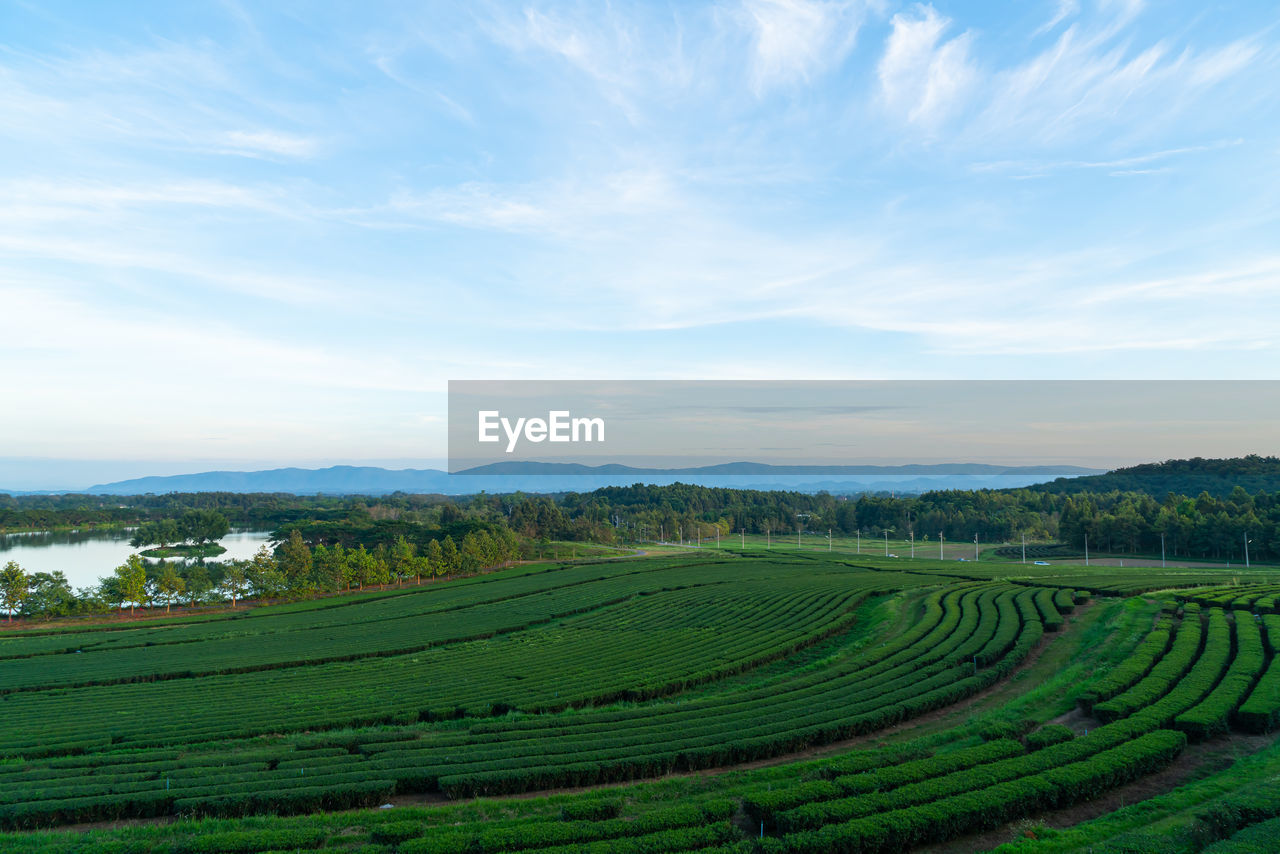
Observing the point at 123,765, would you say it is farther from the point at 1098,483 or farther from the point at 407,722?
the point at 1098,483

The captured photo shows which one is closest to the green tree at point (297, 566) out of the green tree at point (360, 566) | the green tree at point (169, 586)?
the green tree at point (360, 566)

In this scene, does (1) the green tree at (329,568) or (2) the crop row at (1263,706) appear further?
(1) the green tree at (329,568)

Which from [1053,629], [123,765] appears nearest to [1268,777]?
[1053,629]

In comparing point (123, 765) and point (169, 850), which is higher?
point (169, 850)

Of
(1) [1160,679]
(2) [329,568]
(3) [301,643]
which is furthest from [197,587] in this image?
(1) [1160,679]

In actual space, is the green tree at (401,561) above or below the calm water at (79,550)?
above

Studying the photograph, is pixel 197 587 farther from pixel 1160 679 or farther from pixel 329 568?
pixel 1160 679

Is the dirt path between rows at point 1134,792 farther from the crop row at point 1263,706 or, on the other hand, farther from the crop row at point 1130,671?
the crop row at point 1130,671
